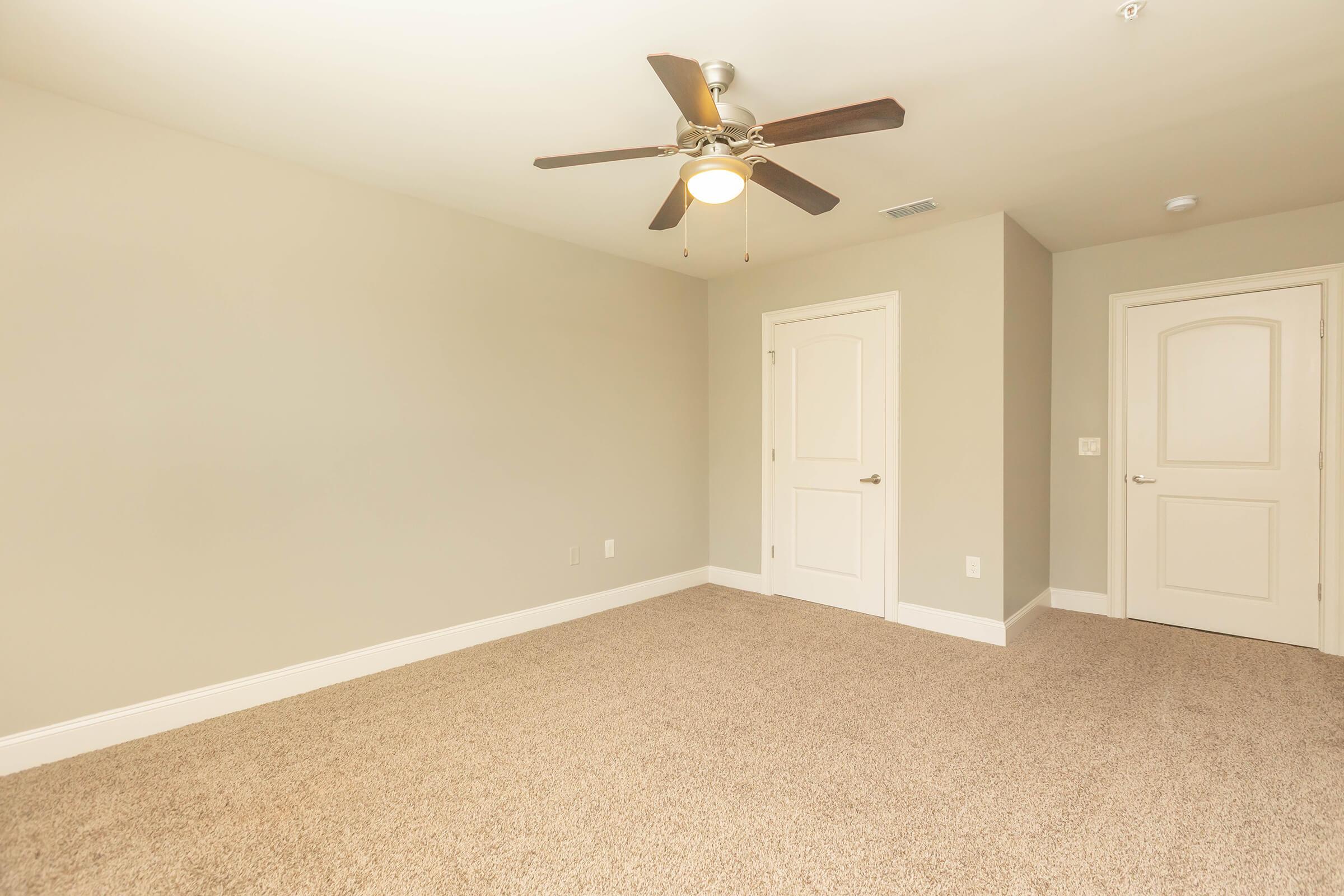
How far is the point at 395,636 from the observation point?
3176 millimetres

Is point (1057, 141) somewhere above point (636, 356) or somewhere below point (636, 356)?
above

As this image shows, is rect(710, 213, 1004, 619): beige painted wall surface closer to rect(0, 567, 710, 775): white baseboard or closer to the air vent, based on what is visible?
the air vent

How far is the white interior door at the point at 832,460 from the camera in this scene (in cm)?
399

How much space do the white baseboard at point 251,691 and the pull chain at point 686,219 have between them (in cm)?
234

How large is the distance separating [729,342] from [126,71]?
3586 millimetres

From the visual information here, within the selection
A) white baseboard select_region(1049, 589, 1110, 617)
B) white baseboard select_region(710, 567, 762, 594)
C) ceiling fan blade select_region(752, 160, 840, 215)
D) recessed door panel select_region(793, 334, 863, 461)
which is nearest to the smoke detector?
ceiling fan blade select_region(752, 160, 840, 215)

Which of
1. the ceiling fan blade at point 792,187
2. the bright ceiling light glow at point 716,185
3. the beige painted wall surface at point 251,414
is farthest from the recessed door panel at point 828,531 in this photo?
the bright ceiling light glow at point 716,185

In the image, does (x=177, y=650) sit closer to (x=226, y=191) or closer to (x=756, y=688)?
(x=226, y=191)

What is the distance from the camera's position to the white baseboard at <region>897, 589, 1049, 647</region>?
3.48m

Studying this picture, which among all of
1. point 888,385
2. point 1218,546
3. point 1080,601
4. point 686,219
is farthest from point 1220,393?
point 686,219

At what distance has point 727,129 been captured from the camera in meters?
2.01

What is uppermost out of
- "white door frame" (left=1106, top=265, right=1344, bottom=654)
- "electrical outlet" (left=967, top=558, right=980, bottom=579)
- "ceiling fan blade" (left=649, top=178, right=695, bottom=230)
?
"ceiling fan blade" (left=649, top=178, right=695, bottom=230)

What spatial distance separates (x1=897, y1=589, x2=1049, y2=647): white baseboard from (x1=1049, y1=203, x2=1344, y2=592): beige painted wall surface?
1.62ft

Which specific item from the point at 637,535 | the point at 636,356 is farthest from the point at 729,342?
the point at 637,535
